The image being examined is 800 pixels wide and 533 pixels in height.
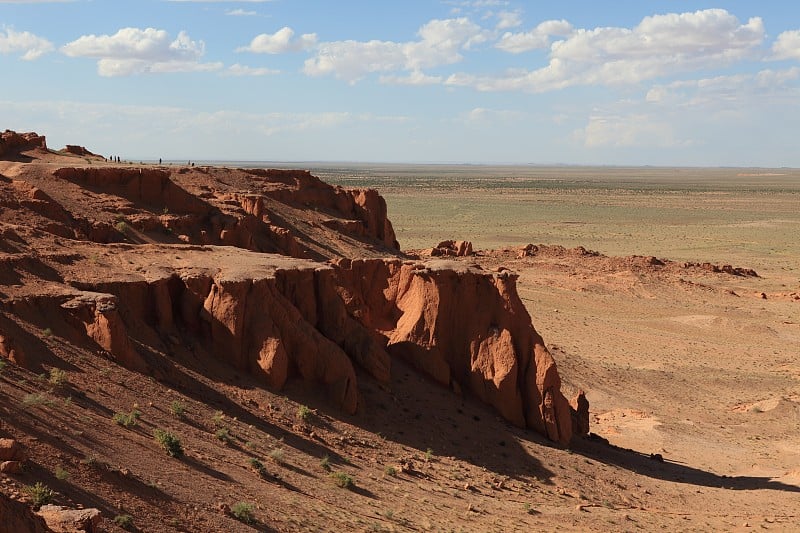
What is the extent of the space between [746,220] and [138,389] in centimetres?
10145

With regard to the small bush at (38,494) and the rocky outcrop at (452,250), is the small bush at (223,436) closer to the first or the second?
the small bush at (38,494)

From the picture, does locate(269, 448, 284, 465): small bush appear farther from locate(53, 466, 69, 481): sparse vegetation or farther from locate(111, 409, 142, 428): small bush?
locate(53, 466, 69, 481): sparse vegetation

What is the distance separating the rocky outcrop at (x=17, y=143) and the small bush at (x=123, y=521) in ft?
102

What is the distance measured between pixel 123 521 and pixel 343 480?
18.5 ft

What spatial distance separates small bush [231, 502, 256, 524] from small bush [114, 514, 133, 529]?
1980mm

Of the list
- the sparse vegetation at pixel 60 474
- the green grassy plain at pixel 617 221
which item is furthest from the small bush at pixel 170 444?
the green grassy plain at pixel 617 221

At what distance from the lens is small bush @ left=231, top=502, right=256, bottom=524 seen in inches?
516

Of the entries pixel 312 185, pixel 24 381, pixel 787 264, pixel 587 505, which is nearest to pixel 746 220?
pixel 787 264

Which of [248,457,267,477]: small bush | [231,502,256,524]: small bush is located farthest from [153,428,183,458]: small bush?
[231,502,256,524]: small bush

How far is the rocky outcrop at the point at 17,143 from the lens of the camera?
39375 mm

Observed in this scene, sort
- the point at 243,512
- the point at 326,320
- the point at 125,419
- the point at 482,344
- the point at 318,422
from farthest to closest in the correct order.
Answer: the point at 482,344 → the point at 326,320 → the point at 318,422 → the point at 125,419 → the point at 243,512

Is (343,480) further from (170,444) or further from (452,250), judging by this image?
(452,250)

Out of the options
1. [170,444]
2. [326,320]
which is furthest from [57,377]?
[326,320]

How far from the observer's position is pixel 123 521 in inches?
442
